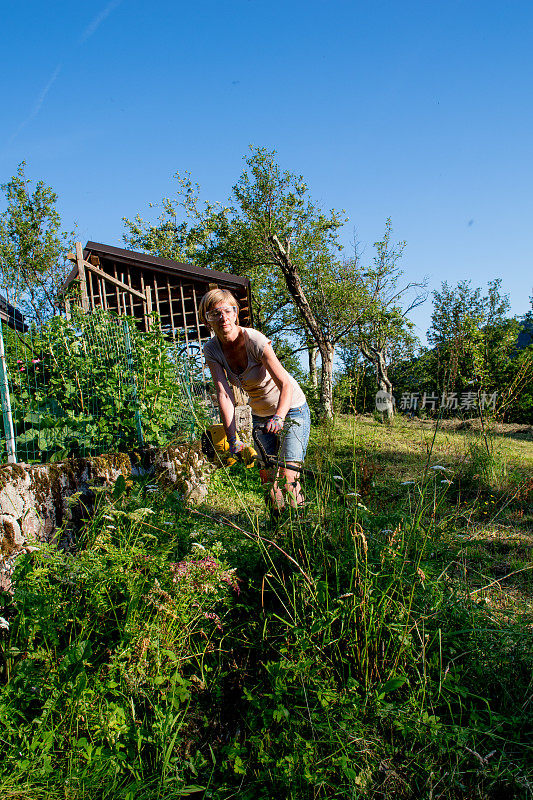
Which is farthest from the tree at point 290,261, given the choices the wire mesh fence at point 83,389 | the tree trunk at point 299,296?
the wire mesh fence at point 83,389

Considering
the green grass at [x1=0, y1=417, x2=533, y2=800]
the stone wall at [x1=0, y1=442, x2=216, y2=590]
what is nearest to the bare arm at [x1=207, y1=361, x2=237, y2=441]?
the stone wall at [x1=0, y1=442, x2=216, y2=590]

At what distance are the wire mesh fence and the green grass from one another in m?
1.88

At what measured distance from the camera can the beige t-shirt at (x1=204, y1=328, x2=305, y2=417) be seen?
9.15 ft

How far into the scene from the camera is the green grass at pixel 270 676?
1429 mm

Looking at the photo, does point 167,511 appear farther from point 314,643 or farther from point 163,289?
point 163,289

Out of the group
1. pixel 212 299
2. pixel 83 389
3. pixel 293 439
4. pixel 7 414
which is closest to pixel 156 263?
pixel 83 389

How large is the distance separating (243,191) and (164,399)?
1511cm

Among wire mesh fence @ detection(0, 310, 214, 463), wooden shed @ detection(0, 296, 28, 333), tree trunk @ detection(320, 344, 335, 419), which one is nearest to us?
wire mesh fence @ detection(0, 310, 214, 463)

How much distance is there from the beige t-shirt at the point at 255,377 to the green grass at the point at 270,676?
863mm

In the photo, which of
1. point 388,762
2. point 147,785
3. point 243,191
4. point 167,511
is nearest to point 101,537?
point 167,511

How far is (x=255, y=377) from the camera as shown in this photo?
293cm

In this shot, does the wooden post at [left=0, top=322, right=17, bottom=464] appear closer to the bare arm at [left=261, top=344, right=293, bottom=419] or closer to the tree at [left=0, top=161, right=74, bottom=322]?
the bare arm at [left=261, top=344, right=293, bottom=419]

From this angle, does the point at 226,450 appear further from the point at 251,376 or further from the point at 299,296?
the point at 299,296

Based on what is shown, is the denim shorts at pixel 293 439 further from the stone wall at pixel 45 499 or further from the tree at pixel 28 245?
the tree at pixel 28 245
